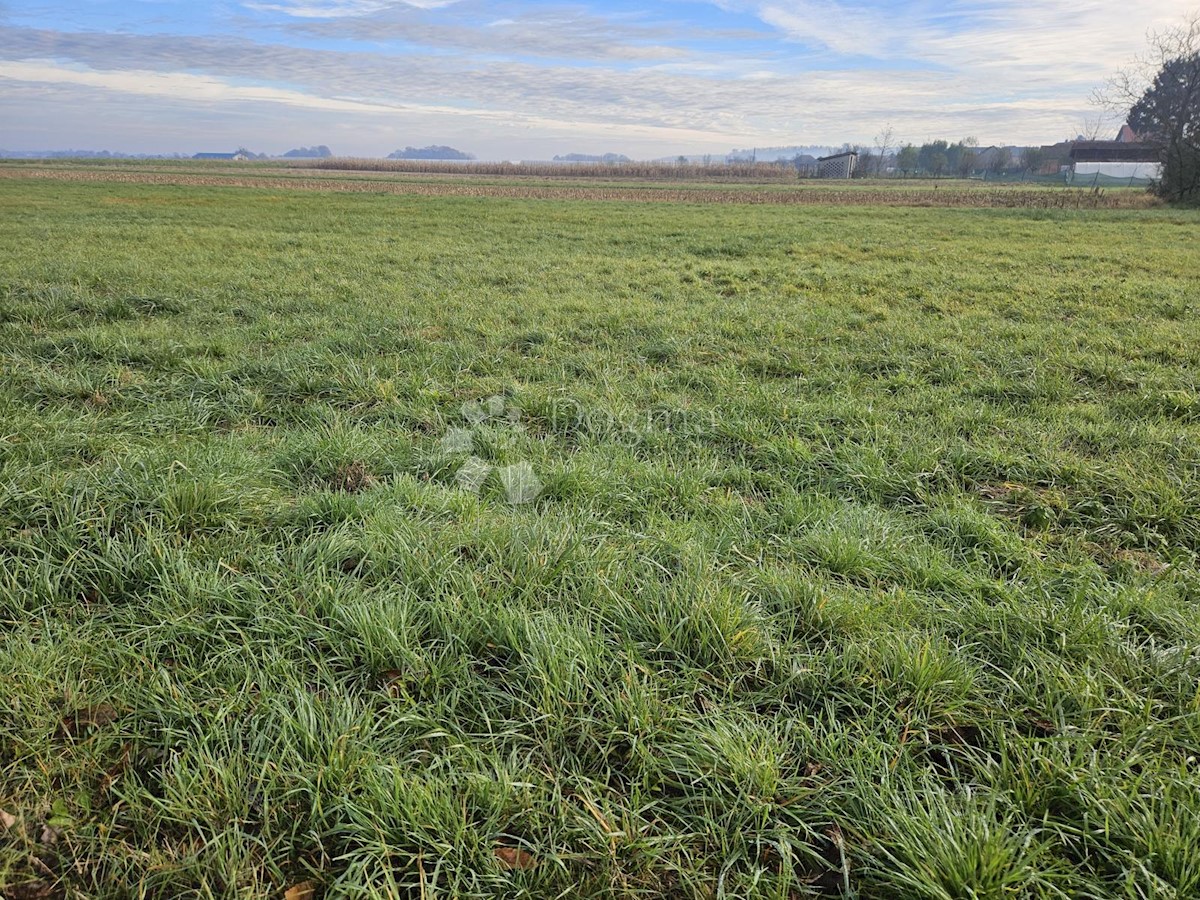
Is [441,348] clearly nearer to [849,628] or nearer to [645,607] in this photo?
[645,607]

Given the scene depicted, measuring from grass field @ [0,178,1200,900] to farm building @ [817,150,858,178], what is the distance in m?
79.0

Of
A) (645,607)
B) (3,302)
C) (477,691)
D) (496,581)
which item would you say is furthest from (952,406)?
(3,302)

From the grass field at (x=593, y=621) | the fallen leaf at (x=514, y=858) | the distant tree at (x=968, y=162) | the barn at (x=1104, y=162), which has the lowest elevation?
the fallen leaf at (x=514, y=858)

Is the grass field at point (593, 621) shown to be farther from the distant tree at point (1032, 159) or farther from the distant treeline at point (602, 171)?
the distant tree at point (1032, 159)

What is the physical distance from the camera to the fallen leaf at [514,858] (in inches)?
61.2

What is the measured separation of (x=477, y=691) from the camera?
205 centimetres

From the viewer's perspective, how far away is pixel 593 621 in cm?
238

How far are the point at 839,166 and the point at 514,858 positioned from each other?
87263 millimetres

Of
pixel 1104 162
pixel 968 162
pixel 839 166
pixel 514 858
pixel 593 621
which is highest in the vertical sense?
Result: pixel 968 162

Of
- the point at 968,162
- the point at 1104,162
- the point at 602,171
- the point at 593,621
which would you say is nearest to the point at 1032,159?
the point at 968,162

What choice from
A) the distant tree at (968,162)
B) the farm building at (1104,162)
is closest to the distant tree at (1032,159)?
the distant tree at (968,162)

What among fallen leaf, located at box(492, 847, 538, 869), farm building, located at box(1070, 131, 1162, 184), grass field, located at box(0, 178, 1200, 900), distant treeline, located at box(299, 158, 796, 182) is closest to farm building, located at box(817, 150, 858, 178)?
distant treeline, located at box(299, 158, 796, 182)

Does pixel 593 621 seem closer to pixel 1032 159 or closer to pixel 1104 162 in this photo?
pixel 1104 162

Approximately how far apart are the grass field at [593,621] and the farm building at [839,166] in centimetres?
7897
